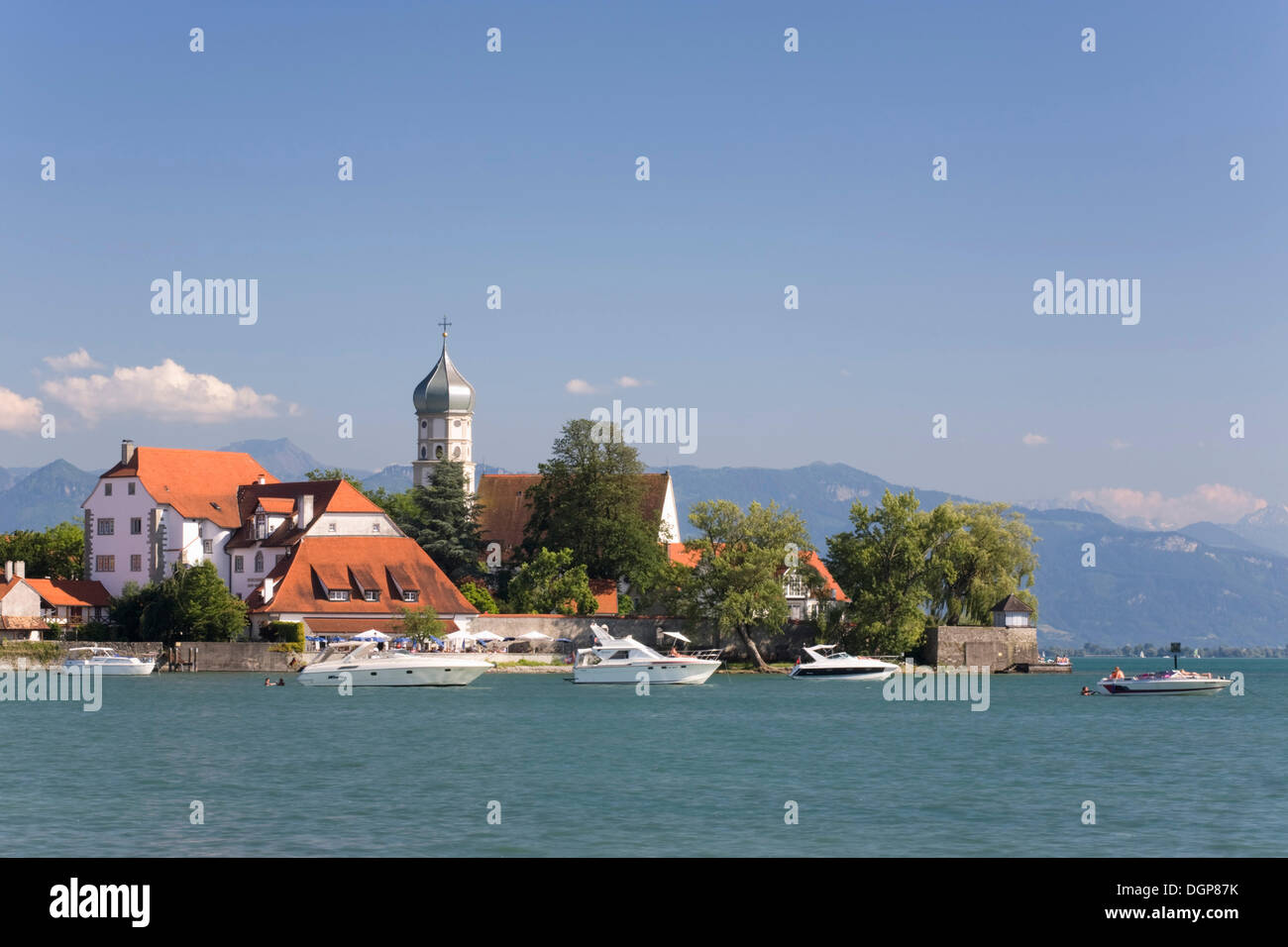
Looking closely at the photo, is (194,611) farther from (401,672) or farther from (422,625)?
(401,672)

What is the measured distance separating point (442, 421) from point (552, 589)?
38314 millimetres

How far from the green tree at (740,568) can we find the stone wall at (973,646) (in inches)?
402

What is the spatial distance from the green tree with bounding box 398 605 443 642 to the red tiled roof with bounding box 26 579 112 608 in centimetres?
2236

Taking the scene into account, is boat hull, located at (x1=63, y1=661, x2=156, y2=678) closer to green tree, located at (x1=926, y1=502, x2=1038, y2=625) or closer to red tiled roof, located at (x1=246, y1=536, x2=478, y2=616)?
red tiled roof, located at (x1=246, y1=536, x2=478, y2=616)

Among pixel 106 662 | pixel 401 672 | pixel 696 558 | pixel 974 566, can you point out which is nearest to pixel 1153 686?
pixel 974 566

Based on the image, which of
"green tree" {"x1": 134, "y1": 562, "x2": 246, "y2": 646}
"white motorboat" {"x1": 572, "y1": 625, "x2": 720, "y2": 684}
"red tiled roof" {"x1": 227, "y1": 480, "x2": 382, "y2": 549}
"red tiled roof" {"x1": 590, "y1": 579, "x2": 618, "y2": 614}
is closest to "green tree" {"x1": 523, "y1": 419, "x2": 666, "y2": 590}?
"red tiled roof" {"x1": 590, "y1": 579, "x2": 618, "y2": 614}

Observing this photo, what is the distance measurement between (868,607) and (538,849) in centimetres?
7395

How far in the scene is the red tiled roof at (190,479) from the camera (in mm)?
106062

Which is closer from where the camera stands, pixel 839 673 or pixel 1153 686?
pixel 1153 686

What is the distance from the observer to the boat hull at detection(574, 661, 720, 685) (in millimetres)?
88125

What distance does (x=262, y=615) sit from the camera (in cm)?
9600

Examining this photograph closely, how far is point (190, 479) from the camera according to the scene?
358 ft

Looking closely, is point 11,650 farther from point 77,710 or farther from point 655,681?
point 655,681
